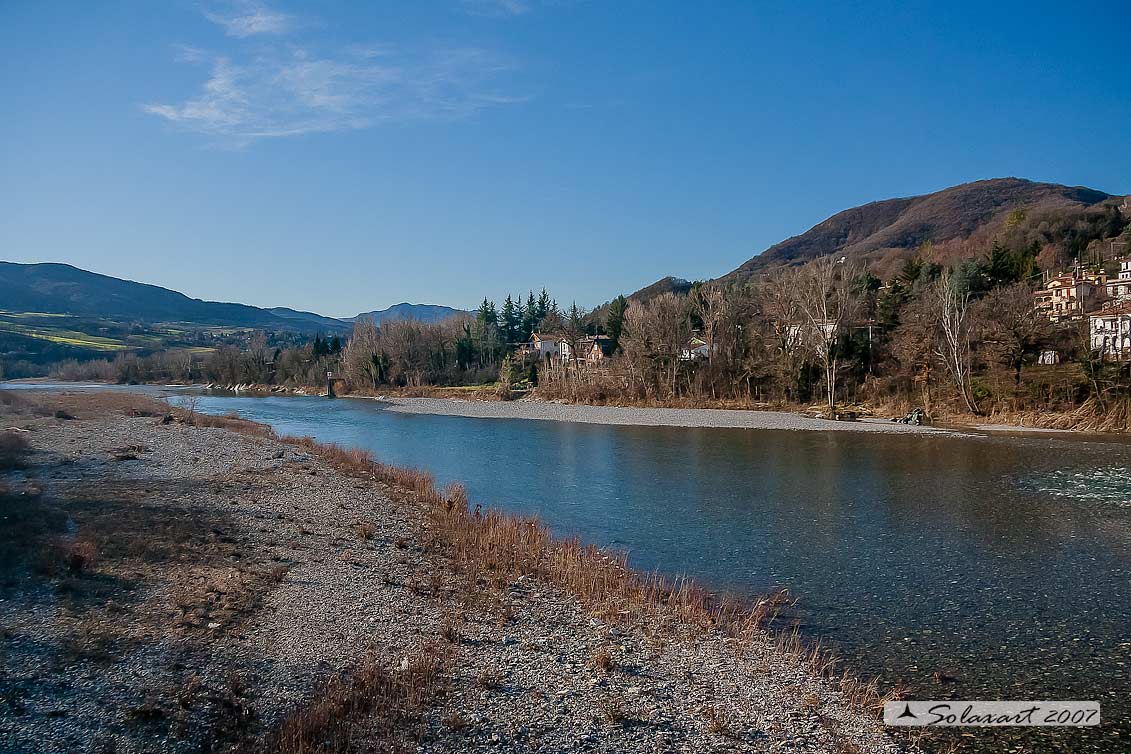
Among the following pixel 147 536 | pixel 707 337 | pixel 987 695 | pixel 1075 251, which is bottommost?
pixel 987 695

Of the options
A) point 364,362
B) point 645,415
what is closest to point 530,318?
point 364,362

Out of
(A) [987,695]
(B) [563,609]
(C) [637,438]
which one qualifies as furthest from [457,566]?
(C) [637,438]

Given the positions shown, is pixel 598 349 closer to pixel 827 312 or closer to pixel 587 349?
pixel 587 349

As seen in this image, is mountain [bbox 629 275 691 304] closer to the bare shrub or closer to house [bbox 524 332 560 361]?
house [bbox 524 332 560 361]

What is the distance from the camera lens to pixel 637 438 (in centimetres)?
3719

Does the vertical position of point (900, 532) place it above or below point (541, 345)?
below

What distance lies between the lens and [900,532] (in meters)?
16.0

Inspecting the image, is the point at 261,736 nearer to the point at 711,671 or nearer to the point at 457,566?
the point at 711,671

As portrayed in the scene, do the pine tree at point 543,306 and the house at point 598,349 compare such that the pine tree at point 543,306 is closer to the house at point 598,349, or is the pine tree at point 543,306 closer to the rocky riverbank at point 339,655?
the house at point 598,349

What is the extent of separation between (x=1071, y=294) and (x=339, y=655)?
6383 centimetres

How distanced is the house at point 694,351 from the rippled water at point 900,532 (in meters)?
21.0

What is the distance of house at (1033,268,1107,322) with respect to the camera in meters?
44.5

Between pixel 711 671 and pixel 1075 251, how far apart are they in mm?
93757

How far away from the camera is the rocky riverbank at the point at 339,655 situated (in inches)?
258
